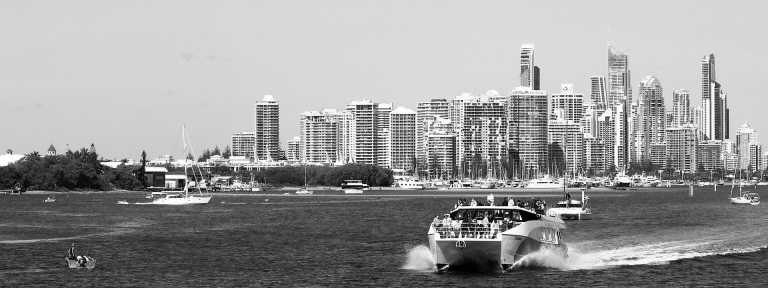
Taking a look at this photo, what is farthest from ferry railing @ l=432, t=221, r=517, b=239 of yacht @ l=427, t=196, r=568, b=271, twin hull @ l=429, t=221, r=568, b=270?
twin hull @ l=429, t=221, r=568, b=270

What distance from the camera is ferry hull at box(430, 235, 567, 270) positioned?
60469mm

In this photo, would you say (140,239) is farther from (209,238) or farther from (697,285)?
(697,285)

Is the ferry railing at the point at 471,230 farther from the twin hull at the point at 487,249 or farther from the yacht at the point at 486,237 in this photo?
the twin hull at the point at 487,249

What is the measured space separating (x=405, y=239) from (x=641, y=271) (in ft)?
96.6

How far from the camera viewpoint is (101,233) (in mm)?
106312

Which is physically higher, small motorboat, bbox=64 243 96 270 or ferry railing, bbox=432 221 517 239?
ferry railing, bbox=432 221 517 239

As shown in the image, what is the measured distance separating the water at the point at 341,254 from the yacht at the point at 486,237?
0.81 meters

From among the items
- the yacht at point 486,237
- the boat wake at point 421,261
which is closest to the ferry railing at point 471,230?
the yacht at point 486,237

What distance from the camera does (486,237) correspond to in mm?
60062

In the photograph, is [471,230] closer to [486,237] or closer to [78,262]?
[486,237]

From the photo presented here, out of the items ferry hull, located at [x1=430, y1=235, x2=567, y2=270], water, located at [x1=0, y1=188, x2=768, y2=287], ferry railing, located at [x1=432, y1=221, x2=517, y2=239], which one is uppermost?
ferry railing, located at [x1=432, y1=221, x2=517, y2=239]

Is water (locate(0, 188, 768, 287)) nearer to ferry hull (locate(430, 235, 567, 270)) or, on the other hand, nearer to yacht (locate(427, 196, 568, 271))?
ferry hull (locate(430, 235, 567, 270))

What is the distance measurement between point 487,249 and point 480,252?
1.27 ft

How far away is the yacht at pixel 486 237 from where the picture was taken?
2373 inches
